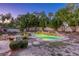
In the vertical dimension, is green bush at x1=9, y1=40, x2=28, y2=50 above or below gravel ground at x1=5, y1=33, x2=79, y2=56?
above

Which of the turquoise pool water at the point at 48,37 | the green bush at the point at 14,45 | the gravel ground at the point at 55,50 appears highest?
the turquoise pool water at the point at 48,37

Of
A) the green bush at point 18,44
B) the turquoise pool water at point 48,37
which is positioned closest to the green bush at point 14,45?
the green bush at point 18,44

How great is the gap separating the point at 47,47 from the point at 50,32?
0.70 ft

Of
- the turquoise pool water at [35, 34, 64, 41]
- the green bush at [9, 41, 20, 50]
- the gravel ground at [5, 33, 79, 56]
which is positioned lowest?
the gravel ground at [5, 33, 79, 56]

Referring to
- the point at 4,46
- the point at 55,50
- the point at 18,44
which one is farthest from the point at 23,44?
the point at 55,50

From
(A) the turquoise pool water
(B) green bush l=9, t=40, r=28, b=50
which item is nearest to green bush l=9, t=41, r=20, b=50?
(B) green bush l=9, t=40, r=28, b=50

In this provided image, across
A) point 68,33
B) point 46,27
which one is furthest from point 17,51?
point 68,33

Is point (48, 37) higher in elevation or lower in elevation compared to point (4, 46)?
higher

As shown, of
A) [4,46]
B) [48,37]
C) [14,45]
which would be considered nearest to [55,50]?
[48,37]

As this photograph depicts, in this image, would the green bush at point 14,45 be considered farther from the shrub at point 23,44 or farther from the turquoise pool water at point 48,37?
the turquoise pool water at point 48,37

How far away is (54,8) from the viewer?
8.27ft

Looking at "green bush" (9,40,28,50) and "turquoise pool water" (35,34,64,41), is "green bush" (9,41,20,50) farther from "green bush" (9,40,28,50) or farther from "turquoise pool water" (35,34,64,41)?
"turquoise pool water" (35,34,64,41)

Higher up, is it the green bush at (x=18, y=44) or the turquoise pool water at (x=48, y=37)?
the turquoise pool water at (x=48, y=37)

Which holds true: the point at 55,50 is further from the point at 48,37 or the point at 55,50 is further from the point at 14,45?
the point at 14,45
